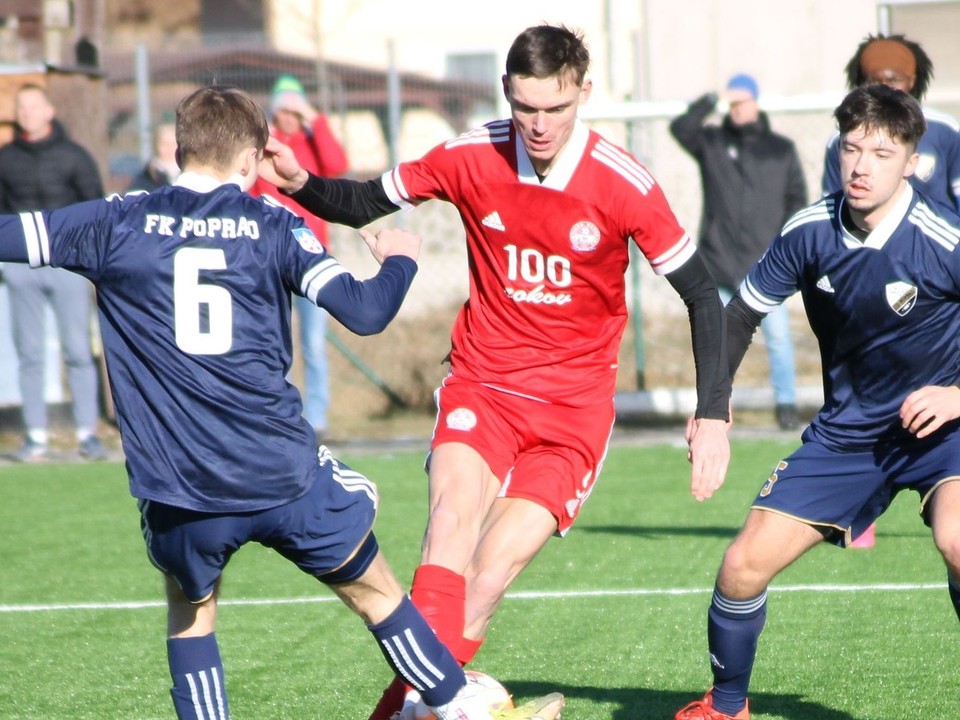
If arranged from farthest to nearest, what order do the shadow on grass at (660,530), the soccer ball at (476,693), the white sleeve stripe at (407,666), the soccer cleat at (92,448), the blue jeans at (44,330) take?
the soccer cleat at (92,448) → the blue jeans at (44,330) → the shadow on grass at (660,530) → the soccer ball at (476,693) → the white sleeve stripe at (407,666)

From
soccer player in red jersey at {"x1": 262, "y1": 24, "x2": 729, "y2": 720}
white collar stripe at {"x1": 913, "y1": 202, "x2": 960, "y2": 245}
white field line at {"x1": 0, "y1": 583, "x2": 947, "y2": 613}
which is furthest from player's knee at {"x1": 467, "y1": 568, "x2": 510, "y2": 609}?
white field line at {"x1": 0, "y1": 583, "x2": 947, "y2": 613}

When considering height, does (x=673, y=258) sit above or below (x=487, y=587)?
above

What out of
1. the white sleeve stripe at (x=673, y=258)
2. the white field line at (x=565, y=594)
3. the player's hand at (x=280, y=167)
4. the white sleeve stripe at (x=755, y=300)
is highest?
the player's hand at (x=280, y=167)

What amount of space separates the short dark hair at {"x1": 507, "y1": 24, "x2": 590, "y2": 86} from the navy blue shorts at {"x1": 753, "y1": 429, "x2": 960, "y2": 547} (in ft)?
4.45

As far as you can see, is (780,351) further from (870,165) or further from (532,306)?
(870,165)

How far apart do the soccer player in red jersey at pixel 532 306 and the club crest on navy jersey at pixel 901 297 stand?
0.51m

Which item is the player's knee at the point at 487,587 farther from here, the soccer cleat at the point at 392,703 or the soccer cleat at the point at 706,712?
the soccer cleat at the point at 706,712

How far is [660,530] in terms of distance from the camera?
7.54 meters

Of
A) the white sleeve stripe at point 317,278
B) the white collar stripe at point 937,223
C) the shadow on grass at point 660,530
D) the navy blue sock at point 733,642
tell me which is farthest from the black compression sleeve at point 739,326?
the shadow on grass at point 660,530

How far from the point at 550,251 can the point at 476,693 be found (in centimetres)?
143

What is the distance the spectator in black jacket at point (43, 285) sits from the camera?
976 centimetres

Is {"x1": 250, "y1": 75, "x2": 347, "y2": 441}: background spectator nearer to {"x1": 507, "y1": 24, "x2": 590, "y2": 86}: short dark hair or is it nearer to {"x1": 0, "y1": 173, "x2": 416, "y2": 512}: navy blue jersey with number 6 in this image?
{"x1": 507, "y1": 24, "x2": 590, "y2": 86}: short dark hair

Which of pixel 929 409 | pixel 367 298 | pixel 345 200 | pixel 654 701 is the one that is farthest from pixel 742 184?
pixel 367 298

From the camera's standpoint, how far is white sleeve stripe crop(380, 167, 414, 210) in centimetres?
498
